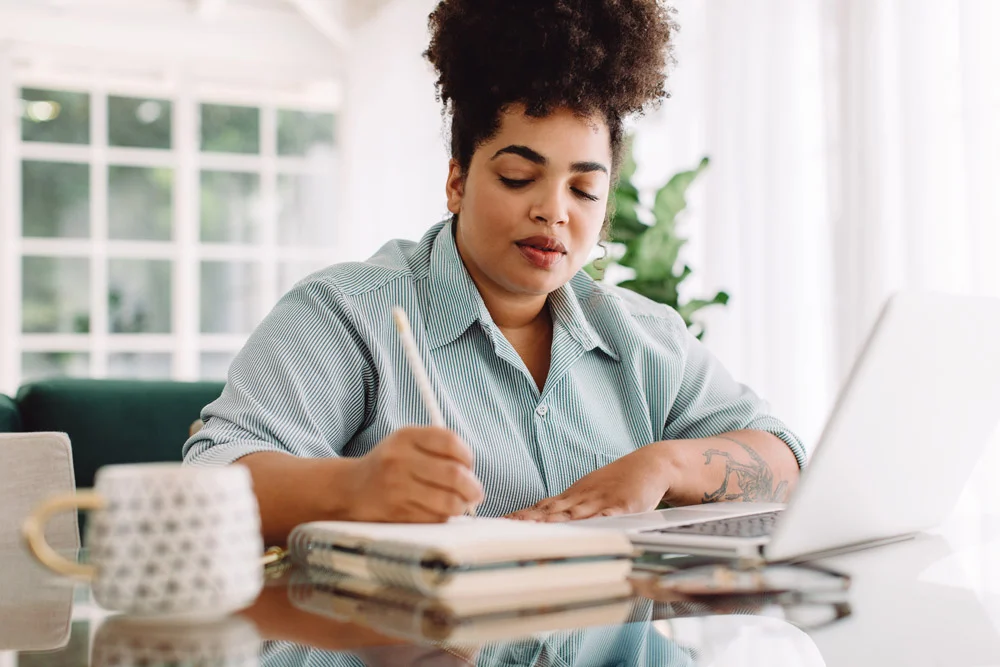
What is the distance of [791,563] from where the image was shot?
896mm

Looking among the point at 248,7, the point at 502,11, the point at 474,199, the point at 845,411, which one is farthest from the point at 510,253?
the point at 248,7

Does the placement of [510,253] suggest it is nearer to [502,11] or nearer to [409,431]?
[502,11]

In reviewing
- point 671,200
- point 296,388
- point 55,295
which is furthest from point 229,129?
point 296,388

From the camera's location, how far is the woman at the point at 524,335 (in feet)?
4.06

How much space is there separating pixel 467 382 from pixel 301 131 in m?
4.83

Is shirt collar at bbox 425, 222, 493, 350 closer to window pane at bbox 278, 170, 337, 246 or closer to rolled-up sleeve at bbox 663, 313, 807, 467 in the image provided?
rolled-up sleeve at bbox 663, 313, 807, 467

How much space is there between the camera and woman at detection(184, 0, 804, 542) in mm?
1238

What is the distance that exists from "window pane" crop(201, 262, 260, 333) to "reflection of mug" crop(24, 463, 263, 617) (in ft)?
17.1

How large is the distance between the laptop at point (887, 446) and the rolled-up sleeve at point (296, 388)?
0.38 metres

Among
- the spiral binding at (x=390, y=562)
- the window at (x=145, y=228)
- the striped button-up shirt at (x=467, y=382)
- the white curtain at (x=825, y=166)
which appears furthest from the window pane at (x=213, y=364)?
the spiral binding at (x=390, y=562)

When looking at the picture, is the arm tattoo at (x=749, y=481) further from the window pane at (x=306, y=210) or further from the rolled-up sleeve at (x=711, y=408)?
the window pane at (x=306, y=210)

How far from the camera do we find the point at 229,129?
5746 millimetres

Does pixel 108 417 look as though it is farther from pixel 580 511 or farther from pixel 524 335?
pixel 580 511

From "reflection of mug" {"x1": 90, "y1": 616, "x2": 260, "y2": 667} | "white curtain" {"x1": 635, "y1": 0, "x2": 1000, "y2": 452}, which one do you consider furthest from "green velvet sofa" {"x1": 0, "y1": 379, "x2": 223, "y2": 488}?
"reflection of mug" {"x1": 90, "y1": 616, "x2": 260, "y2": 667}
